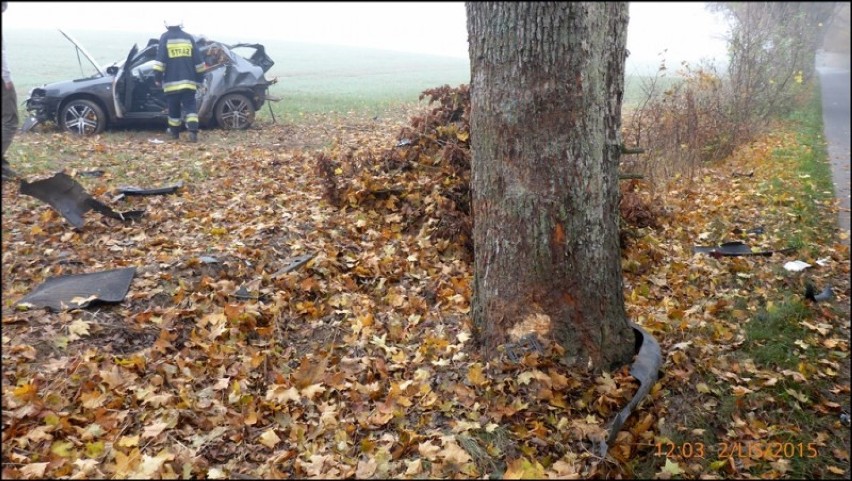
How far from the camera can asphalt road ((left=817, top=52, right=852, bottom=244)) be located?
7.54 metres

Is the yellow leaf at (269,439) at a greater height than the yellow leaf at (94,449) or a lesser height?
lesser

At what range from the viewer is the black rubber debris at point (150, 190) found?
18.4 feet

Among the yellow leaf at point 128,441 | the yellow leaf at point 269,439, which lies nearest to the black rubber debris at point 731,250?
the yellow leaf at point 269,439

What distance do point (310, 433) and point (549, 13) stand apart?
2.72m

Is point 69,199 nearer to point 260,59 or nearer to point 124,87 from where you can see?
point 124,87

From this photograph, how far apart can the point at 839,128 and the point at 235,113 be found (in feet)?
44.0

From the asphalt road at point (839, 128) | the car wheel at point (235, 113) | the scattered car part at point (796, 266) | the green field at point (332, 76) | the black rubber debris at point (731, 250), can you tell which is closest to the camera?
the scattered car part at point (796, 266)

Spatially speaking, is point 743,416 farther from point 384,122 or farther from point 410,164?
point 384,122

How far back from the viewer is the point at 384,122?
7895 millimetres

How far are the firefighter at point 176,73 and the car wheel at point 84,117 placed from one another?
0.92 meters

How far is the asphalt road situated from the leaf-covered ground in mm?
2029

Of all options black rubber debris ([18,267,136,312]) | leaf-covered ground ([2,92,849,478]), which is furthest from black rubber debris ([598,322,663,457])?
black rubber debris ([18,267,136,312])

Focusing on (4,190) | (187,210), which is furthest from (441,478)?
(187,210)
